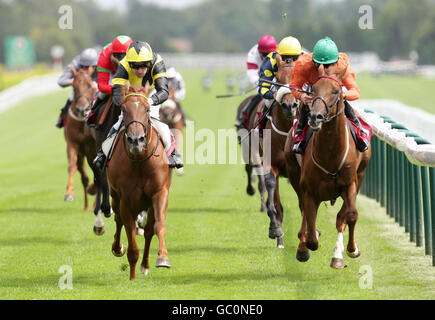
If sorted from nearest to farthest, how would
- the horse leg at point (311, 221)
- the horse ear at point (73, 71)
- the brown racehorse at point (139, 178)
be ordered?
1. the brown racehorse at point (139, 178)
2. the horse leg at point (311, 221)
3. the horse ear at point (73, 71)

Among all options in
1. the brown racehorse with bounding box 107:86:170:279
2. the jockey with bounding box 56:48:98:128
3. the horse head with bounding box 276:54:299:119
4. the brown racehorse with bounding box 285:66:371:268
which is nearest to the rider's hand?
the brown racehorse with bounding box 285:66:371:268

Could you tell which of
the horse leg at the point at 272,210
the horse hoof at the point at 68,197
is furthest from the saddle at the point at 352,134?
the horse hoof at the point at 68,197

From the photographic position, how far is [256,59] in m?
12.8

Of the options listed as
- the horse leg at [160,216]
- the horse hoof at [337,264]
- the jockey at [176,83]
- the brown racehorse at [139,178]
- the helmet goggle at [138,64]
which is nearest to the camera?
the horse leg at [160,216]

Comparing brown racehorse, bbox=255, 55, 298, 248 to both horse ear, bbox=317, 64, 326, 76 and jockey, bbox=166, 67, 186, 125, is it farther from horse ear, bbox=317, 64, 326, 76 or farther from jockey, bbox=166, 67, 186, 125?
jockey, bbox=166, 67, 186, 125

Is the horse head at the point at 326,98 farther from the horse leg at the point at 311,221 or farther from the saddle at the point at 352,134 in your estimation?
the horse leg at the point at 311,221

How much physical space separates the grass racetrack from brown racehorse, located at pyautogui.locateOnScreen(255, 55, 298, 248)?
311 millimetres

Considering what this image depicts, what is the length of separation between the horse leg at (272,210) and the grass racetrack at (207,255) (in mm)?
186

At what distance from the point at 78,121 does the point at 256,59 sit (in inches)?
137

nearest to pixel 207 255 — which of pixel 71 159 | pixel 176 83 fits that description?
pixel 71 159

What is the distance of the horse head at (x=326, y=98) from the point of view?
7.94 m
